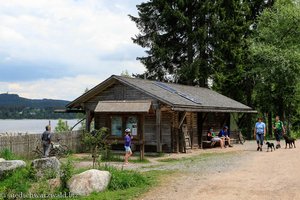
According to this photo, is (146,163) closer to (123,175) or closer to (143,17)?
(123,175)

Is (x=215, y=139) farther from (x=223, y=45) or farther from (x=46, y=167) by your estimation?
(x=46, y=167)

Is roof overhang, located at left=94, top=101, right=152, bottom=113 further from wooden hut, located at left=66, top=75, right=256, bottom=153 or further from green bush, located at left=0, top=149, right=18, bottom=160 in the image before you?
green bush, located at left=0, top=149, right=18, bottom=160

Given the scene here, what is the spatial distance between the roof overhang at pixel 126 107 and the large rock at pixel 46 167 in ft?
26.5

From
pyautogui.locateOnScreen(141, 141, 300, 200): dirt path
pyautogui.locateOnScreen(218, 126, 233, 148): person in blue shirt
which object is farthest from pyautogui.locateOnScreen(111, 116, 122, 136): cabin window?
pyautogui.locateOnScreen(218, 126, 233, 148): person in blue shirt

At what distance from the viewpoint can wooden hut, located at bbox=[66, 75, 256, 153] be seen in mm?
22922

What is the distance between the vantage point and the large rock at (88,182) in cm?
1206

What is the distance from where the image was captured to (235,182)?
13.3m

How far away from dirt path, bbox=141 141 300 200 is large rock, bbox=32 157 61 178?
3.70 metres

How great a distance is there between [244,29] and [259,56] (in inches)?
140

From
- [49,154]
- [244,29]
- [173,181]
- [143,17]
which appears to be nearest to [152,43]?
[143,17]

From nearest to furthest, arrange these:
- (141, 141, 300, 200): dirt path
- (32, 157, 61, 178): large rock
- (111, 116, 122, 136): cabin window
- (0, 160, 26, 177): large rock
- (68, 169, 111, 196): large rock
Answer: (141, 141, 300, 200): dirt path → (68, 169, 111, 196): large rock → (32, 157, 61, 178): large rock → (0, 160, 26, 177): large rock → (111, 116, 122, 136): cabin window

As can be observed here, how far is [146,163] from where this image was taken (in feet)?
A: 63.9

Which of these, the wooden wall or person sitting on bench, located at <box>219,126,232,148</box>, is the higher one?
the wooden wall

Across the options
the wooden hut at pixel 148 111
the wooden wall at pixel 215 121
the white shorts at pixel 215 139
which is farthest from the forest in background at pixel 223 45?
the wooden hut at pixel 148 111
